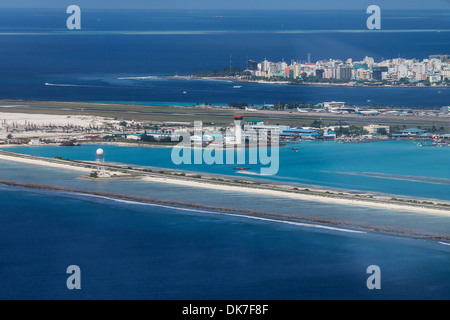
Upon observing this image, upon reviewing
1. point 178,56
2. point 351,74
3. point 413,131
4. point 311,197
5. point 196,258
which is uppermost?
point 178,56

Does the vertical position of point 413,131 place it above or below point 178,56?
below

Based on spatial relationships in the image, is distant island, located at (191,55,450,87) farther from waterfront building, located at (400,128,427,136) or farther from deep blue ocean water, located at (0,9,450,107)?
waterfront building, located at (400,128,427,136)

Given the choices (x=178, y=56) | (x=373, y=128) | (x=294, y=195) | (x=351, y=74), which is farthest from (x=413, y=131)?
(x=178, y=56)

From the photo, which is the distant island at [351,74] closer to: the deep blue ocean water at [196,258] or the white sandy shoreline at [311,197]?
the white sandy shoreline at [311,197]

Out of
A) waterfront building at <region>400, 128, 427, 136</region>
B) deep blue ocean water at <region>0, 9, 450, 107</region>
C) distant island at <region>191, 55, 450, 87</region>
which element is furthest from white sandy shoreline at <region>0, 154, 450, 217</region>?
distant island at <region>191, 55, 450, 87</region>

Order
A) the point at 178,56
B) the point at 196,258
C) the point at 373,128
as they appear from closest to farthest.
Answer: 1. the point at 196,258
2. the point at 373,128
3. the point at 178,56

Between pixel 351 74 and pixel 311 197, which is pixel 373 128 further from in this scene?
pixel 351 74
